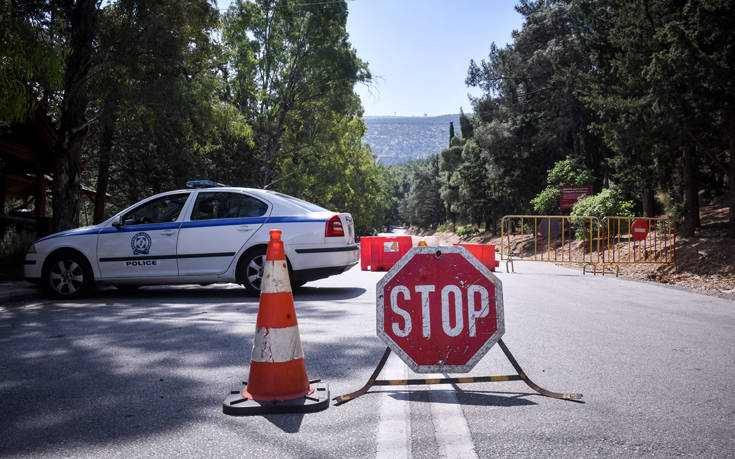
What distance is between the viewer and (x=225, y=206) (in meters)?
8.99

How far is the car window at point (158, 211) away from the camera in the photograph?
901 cm

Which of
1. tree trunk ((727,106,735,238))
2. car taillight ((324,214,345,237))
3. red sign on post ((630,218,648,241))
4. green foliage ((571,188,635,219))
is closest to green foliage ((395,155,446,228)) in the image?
green foliage ((571,188,635,219))

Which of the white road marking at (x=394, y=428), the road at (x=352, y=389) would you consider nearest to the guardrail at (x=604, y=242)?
the road at (x=352, y=389)

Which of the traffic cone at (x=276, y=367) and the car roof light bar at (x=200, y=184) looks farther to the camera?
the car roof light bar at (x=200, y=184)

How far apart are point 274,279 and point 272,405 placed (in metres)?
0.81

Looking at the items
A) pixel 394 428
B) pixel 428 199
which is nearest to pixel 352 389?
pixel 394 428

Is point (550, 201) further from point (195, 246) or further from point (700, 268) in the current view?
point (195, 246)

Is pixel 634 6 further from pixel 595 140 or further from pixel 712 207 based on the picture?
pixel 595 140

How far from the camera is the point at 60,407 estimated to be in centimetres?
347

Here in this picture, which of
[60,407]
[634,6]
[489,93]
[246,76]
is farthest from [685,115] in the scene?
[489,93]

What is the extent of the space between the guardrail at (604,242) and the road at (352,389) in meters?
8.62

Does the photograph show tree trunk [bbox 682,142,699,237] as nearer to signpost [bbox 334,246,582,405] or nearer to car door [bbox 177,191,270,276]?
car door [bbox 177,191,270,276]

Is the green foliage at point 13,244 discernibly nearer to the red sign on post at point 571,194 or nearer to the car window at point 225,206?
the car window at point 225,206

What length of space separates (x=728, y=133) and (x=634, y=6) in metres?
4.80
